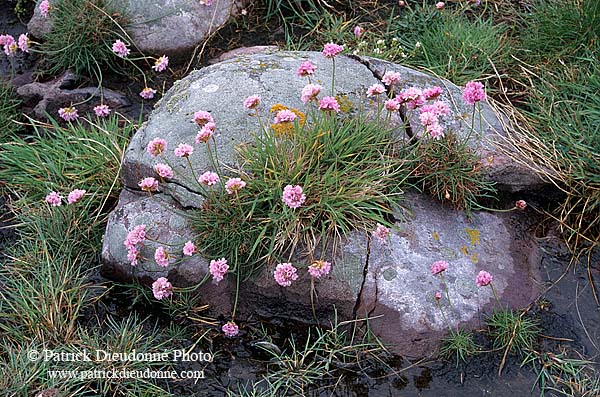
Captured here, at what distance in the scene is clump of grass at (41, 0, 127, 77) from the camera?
4762 millimetres

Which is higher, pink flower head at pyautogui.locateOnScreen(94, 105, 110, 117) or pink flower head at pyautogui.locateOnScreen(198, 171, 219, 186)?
pink flower head at pyautogui.locateOnScreen(198, 171, 219, 186)

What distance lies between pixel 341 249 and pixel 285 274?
0.34 metres

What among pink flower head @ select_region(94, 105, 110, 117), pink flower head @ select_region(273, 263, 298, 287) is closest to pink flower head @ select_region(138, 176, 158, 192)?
pink flower head @ select_region(273, 263, 298, 287)

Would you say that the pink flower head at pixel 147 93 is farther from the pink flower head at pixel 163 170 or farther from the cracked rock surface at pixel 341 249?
the pink flower head at pixel 163 170

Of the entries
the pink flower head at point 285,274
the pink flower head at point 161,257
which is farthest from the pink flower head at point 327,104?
the pink flower head at point 161,257

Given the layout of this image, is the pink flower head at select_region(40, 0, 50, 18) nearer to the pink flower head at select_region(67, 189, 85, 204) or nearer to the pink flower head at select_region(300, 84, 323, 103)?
the pink flower head at select_region(67, 189, 85, 204)

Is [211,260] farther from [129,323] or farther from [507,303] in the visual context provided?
[507,303]

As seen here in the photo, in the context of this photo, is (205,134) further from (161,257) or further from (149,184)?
(161,257)

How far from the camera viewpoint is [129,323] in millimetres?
3379

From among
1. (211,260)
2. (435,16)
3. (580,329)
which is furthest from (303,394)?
(435,16)

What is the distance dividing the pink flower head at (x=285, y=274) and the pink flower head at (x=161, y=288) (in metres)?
0.50

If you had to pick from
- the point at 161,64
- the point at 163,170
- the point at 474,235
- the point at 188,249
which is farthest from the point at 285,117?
the point at 161,64

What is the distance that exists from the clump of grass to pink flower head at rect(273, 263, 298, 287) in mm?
2330

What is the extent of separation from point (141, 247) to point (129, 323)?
365mm
